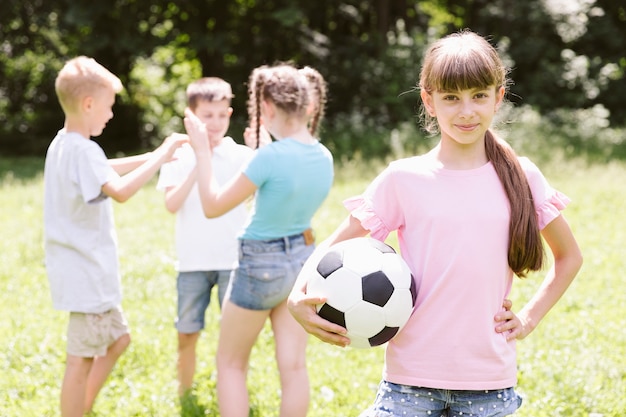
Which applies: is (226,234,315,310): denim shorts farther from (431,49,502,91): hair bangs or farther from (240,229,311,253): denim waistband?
(431,49,502,91): hair bangs

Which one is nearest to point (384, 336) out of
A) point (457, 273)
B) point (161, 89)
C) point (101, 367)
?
point (457, 273)

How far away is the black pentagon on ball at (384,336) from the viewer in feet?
8.07

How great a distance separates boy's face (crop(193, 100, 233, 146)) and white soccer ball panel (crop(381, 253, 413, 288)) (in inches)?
80.0

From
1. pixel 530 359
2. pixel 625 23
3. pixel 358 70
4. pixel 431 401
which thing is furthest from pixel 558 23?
pixel 431 401

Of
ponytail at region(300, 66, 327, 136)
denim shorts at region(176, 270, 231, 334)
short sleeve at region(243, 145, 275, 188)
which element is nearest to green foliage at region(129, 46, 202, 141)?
denim shorts at region(176, 270, 231, 334)

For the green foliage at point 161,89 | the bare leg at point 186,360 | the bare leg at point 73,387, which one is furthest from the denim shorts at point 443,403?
the green foliage at point 161,89

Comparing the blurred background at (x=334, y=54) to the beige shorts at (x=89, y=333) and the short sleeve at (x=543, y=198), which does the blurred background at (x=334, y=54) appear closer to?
the beige shorts at (x=89, y=333)

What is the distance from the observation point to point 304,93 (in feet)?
11.9

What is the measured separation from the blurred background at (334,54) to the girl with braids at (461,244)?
13.0 metres

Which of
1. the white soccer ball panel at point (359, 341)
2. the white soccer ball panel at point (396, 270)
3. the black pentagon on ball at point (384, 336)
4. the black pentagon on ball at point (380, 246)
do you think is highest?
the black pentagon on ball at point (380, 246)

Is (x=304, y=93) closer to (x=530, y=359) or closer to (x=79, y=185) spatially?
(x=79, y=185)

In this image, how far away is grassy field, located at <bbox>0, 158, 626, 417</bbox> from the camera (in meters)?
4.43

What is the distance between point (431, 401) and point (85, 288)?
2072 millimetres

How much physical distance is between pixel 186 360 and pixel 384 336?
2.30 metres
